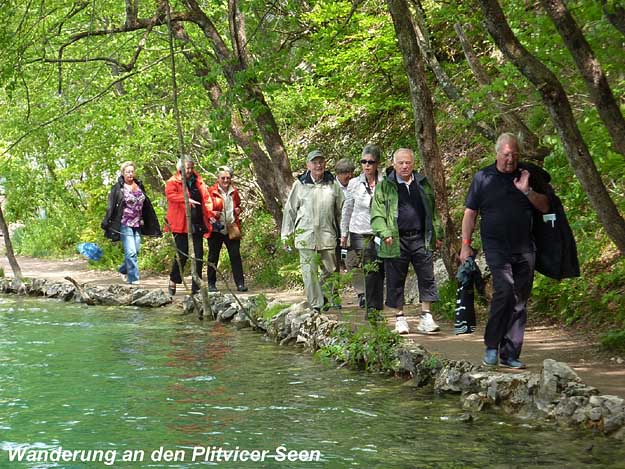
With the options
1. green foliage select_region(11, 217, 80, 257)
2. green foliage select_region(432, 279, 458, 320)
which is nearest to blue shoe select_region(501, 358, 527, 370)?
green foliage select_region(432, 279, 458, 320)

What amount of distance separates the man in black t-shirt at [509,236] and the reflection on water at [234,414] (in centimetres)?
80

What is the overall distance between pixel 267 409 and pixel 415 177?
3.66m

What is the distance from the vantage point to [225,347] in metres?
12.2

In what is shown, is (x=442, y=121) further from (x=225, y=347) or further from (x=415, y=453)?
(x=415, y=453)

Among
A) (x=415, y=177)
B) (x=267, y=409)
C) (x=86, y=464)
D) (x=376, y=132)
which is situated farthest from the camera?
(x=376, y=132)

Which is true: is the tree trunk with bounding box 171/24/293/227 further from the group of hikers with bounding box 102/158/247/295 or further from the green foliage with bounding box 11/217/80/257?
the green foliage with bounding box 11/217/80/257

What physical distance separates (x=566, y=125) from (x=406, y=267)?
3.21 m

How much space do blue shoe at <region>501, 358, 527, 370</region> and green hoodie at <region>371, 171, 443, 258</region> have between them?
2.26 metres

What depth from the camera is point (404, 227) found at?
1100cm

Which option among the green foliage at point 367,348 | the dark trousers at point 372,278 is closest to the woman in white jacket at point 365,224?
the dark trousers at point 372,278

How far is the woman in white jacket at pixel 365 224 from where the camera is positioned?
1187 centimetres

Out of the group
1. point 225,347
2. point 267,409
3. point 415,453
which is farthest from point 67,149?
Answer: point 415,453

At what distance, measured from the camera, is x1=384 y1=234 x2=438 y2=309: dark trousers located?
1107 centimetres

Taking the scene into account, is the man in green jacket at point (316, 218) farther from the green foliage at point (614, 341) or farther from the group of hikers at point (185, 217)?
the green foliage at point (614, 341)
